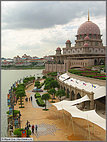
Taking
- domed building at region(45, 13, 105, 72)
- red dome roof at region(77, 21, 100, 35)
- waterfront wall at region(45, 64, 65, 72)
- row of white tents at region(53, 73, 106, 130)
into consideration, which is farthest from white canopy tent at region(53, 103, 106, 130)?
red dome roof at region(77, 21, 100, 35)

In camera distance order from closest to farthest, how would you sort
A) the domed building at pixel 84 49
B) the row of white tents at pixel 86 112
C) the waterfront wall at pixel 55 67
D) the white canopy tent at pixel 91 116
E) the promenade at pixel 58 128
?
the white canopy tent at pixel 91 116
the row of white tents at pixel 86 112
the promenade at pixel 58 128
the domed building at pixel 84 49
the waterfront wall at pixel 55 67

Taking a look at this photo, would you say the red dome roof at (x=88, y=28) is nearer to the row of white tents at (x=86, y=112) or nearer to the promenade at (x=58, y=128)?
the row of white tents at (x=86, y=112)

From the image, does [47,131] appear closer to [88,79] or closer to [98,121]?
[98,121]

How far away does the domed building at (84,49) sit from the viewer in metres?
62.5

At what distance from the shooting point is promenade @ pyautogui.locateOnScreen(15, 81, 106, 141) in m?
15.2

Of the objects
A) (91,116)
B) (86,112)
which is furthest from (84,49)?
(91,116)

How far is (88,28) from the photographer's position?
226 ft

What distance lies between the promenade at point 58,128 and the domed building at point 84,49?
3933 cm

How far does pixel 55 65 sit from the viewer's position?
73500mm

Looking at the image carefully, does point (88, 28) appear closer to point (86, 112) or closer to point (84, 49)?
point (84, 49)

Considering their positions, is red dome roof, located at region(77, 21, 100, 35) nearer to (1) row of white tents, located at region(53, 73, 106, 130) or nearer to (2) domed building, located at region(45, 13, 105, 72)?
(2) domed building, located at region(45, 13, 105, 72)

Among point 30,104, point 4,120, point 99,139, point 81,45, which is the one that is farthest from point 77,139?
point 81,45

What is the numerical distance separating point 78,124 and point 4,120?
32.1ft

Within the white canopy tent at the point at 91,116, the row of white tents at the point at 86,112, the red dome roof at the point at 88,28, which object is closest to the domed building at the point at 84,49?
the red dome roof at the point at 88,28
